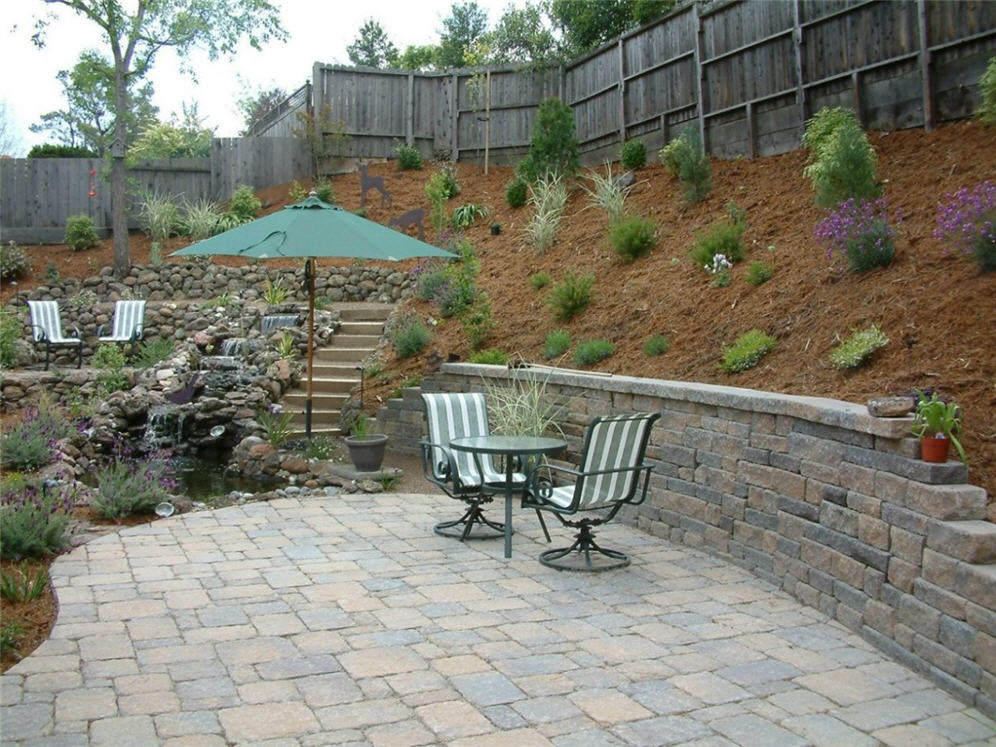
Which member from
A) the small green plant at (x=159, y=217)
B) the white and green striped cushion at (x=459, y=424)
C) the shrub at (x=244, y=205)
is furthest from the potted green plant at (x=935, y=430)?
the small green plant at (x=159, y=217)

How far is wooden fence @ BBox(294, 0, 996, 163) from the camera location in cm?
809

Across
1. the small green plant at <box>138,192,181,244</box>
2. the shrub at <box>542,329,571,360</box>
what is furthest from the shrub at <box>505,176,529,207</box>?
the small green plant at <box>138,192,181,244</box>

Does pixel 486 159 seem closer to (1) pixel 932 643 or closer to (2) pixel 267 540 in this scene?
(2) pixel 267 540

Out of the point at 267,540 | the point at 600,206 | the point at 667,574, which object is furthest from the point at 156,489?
the point at 600,206

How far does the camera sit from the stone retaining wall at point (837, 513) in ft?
11.0

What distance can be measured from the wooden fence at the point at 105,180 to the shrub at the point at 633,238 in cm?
949

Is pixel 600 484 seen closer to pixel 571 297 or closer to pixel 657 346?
pixel 657 346

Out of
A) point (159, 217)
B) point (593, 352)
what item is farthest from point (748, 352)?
point (159, 217)

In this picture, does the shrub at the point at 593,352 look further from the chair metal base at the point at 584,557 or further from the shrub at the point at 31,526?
the shrub at the point at 31,526

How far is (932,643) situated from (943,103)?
6.24 metres

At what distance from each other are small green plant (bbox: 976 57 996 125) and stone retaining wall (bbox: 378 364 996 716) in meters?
3.80

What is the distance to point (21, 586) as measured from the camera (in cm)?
437

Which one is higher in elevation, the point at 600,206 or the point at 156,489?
the point at 600,206

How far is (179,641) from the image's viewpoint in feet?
12.6
